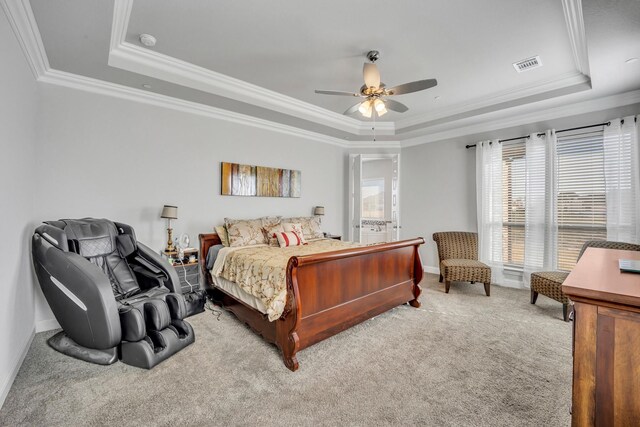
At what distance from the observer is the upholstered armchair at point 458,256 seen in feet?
13.3

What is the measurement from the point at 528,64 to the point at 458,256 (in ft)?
9.14

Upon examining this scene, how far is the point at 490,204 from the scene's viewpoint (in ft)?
15.0

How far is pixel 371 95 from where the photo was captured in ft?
9.29

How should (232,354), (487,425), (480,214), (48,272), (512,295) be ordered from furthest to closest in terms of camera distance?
(480,214) < (512,295) < (232,354) < (48,272) < (487,425)

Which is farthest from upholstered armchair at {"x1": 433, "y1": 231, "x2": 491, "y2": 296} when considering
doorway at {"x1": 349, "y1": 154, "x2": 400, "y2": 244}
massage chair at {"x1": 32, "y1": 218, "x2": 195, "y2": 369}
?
massage chair at {"x1": 32, "y1": 218, "x2": 195, "y2": 369}

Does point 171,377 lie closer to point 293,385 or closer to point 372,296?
point 293,385

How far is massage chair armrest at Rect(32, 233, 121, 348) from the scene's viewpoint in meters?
2.06

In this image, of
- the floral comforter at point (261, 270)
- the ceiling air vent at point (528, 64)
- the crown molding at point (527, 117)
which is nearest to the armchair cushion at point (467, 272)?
the floral comforter at point (261, 270)

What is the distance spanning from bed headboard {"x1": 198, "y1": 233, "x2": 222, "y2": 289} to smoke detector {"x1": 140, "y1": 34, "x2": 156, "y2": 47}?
2254mm

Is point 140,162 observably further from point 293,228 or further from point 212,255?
point 293,228

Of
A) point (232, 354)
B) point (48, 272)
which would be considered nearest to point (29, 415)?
point (48, 272)

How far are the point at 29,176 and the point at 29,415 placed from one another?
2.02m

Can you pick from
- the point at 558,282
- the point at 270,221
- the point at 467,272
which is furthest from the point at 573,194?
the point at 270,221

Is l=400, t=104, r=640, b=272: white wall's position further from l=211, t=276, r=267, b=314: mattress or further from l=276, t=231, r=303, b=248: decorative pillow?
l=211, t=276, r=267, b=314: mattress
